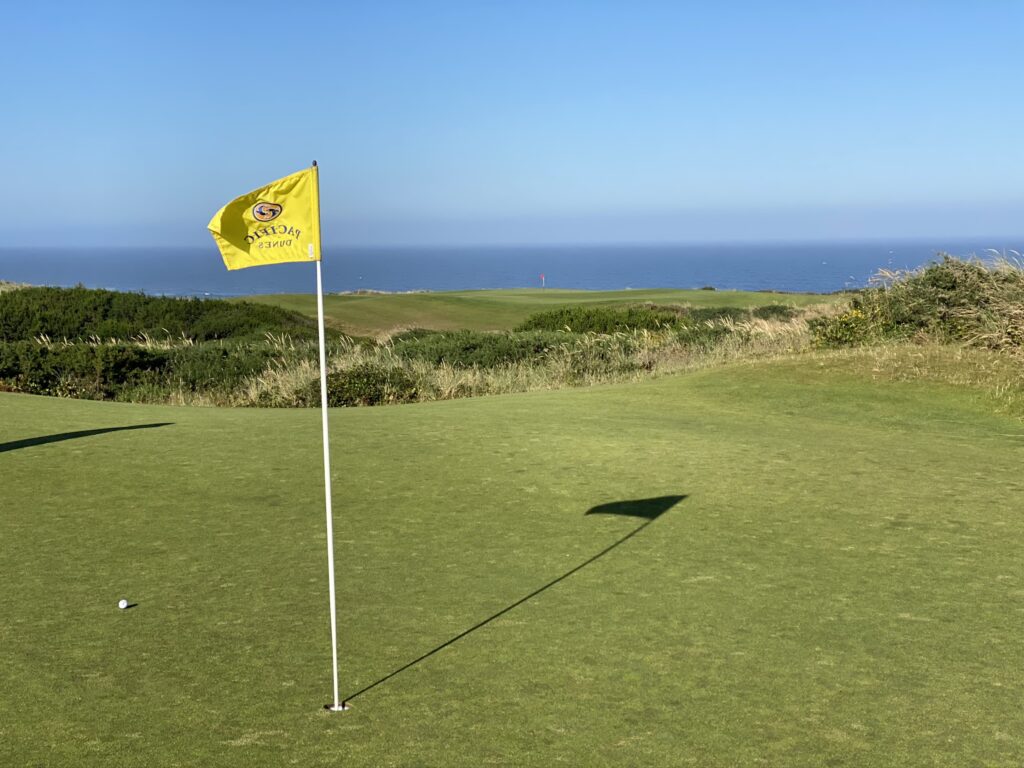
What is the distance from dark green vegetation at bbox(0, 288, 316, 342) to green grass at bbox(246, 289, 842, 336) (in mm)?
6239

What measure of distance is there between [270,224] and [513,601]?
2888mm

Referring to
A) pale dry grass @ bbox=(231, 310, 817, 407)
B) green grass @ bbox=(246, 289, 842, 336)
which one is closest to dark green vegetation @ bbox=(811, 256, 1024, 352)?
pale dry grass @ bbox=(231, 310, 817, 407)

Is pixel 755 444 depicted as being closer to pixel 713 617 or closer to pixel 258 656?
pixel 713 617

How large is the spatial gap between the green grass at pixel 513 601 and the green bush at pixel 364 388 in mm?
8610

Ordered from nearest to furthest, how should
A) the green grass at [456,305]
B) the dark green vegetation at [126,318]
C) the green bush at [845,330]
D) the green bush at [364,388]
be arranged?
the green bush at [364,388] < the green bush at [845,330] < the dark green vegetation at [126,318] < the green grass at [456,305]

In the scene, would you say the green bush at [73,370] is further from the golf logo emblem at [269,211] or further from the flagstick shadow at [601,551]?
the golf logo emblem at [269,211]

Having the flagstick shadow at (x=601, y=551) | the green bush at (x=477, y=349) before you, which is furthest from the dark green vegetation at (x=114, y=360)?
the flagstick shadow at (x=601, y=551)

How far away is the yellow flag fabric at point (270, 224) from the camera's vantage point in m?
6.13

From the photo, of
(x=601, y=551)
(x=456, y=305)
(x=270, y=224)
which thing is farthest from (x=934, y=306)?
(x=456, y=305)

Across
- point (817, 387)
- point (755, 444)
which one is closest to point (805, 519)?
point (755, 444)

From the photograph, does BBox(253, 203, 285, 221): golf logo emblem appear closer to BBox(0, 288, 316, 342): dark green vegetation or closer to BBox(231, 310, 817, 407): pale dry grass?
BBox(231, 310, 817, 407): pale dry grass

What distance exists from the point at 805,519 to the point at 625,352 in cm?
1982

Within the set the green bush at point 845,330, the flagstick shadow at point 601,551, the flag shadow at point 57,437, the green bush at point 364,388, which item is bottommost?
the green bush at point 364,388

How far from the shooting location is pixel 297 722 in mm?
5223
